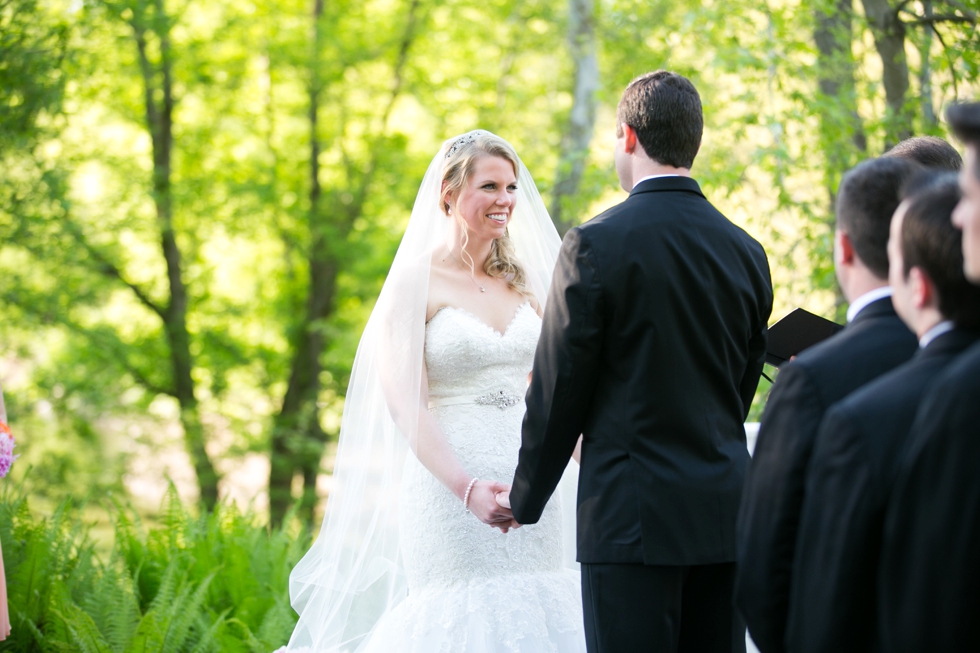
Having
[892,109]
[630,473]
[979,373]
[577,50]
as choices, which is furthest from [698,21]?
[979,373]

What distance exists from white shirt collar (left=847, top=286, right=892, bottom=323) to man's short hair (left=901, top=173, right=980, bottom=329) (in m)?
0.24

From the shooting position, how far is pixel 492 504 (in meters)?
3.05

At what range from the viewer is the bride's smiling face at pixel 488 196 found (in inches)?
138

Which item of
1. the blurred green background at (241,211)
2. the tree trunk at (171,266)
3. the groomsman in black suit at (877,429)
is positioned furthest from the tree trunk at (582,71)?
the groomsman in black suit at (877,429)

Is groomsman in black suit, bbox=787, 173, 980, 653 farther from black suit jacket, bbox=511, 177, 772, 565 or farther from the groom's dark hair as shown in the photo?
the groom's dark hair

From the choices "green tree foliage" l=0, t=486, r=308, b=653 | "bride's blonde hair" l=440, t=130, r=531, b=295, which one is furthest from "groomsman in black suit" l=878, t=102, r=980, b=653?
"green tree foliage" l=0, t=486, r=308, b=653

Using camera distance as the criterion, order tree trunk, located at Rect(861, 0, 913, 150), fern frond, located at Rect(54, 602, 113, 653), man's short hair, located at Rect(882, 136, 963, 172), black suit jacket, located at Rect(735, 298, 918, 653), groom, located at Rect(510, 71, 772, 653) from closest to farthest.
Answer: black suit jacket, located at Rect(735, 298, 918, 653), groom, located at Rect(510, 71, 772, 653), man's short hair, located at Rect(882, 136, 963, 172), fern frond, located at Rect(54, 602, 113, 653), tree trunk, located at Rect(861, 0, 913, 150)

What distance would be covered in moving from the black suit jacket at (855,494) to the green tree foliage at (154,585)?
3123 mm

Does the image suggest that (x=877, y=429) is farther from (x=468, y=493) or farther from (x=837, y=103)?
(x=837, y=103)

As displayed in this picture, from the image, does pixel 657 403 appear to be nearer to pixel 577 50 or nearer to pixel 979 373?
pixel 979 373

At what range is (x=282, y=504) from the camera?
13.5 metres

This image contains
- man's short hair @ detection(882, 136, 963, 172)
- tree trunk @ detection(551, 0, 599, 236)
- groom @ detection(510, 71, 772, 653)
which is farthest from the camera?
tree trunk @ detection(551, 0, 599, 236)

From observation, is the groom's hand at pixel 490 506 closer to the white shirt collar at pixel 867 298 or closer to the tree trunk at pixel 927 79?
the white shirt collar at pixel 867 298

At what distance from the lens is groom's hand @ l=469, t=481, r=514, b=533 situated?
3023mm
